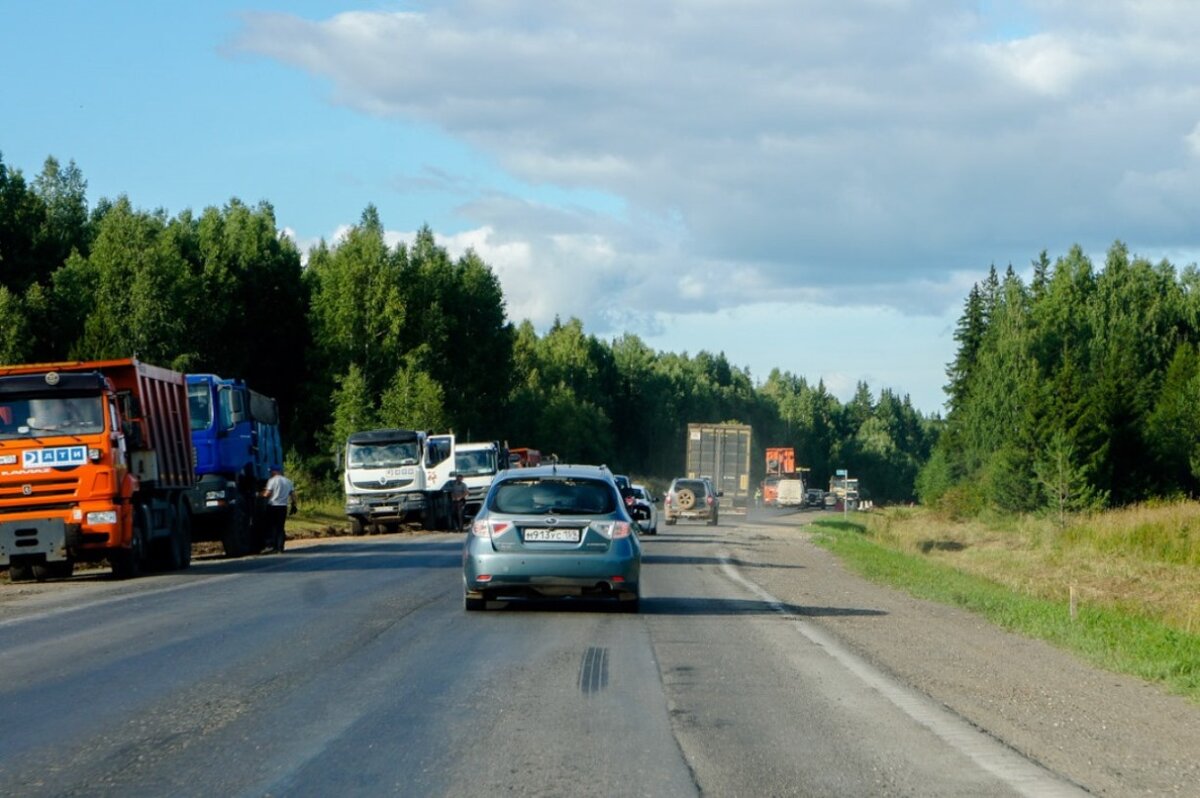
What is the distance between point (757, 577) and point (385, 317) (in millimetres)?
60166

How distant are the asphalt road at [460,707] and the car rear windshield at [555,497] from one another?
1.18 metres

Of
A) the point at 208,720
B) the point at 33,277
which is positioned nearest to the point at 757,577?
the point at 208,720

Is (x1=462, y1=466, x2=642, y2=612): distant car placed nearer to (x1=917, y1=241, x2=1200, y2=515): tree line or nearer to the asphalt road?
the asphalt road

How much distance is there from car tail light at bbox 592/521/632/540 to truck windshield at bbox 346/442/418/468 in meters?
29.6

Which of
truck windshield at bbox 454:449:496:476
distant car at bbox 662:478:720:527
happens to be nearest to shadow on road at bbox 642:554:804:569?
truck windshield at bbox 454:449:496:476

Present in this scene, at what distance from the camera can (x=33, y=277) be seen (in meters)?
72.9

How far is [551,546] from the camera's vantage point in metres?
16.2

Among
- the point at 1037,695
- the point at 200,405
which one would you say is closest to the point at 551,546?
the point at 1037,695

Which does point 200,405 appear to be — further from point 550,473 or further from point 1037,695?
point 1037,695

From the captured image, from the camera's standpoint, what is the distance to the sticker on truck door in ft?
72.5

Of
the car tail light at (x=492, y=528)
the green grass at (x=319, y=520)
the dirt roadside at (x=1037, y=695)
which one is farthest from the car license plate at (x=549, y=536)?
the green grass at (x=319, y=520)

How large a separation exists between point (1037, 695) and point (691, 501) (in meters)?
46.6

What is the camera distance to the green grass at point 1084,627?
13.1 meters

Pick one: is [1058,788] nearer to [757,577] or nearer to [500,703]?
[500,703]
